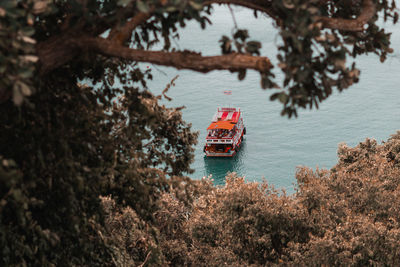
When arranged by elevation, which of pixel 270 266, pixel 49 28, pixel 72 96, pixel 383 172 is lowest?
pixel 270 266

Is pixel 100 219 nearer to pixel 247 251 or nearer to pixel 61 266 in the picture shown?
pixel 61 266

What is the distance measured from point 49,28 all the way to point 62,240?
3359 millimetres

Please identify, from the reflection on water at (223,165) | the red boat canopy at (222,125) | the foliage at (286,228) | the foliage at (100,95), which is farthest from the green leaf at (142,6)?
the red boat canopy at (222,125)

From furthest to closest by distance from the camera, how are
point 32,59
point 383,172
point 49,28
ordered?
1. point 383,172
2. point 49,28
3. point 32,59

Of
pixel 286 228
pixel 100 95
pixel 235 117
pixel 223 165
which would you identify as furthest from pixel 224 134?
pixel 100 95

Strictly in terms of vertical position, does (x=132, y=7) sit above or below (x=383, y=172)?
above

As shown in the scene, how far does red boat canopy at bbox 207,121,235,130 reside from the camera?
169 ft

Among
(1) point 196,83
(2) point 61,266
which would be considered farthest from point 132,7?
(1) point 196,83

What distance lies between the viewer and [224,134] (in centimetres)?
5328

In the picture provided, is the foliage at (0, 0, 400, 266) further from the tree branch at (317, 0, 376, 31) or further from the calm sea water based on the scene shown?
the calm sea water

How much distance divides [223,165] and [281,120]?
11849 mm

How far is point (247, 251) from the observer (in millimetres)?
13727

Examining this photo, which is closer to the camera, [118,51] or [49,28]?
[118,51]

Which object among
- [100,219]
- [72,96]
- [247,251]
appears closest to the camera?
[72,96]
